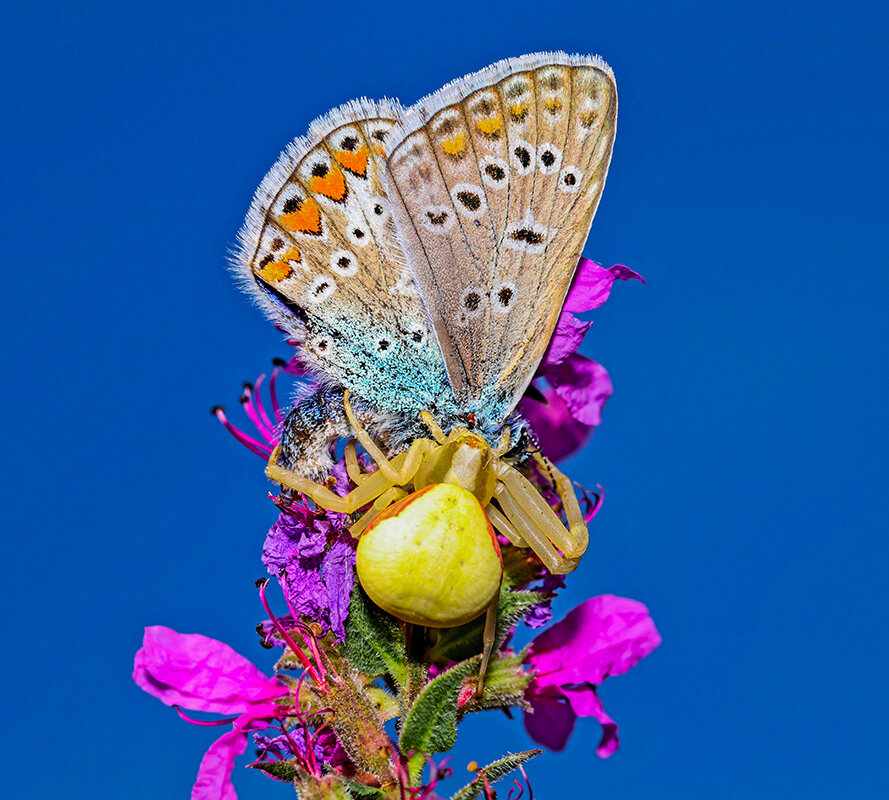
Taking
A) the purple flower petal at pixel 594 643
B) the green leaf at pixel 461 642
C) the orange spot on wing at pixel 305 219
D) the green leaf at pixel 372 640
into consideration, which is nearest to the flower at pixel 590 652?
the purple flower petal at pixel 594 643

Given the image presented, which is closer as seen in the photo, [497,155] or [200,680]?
[497,155]

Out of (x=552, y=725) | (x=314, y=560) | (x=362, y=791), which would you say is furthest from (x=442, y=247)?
(x=552, y=725)

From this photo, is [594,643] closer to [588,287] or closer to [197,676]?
[588,287]

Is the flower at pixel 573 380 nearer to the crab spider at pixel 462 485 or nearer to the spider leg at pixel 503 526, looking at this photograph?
the crab spider at pixel 462 485

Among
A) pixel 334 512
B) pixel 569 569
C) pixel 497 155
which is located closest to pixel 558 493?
pixel 569 569

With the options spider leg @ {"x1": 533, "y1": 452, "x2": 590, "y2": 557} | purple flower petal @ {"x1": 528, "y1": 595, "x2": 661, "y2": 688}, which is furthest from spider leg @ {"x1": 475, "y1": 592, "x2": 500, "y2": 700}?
purple flower petal @ {"x1": 528, "y1": 595, "x2": 661, "y2": 688}

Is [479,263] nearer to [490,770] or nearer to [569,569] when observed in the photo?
[569,569]

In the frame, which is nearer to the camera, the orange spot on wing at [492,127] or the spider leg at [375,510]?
the spider leg at [375,510]
